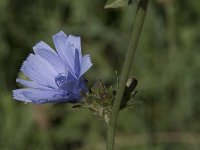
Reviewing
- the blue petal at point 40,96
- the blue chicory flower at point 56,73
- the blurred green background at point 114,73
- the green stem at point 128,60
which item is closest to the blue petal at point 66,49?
the blue chicory flower at point 56,73

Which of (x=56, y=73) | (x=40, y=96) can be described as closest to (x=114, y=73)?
(x=56, y=73)

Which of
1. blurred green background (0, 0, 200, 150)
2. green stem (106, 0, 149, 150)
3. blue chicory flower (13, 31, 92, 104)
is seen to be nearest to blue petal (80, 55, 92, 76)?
blue chicory flower (13, 31, 92, 104)

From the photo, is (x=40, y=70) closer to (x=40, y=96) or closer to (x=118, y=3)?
(x=40, y=96)

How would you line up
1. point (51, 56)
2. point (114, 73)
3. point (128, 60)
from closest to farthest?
point (128, 60) < point (51, 56) < point (114, 73)

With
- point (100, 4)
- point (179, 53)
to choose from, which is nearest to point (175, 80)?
point (179, 53)

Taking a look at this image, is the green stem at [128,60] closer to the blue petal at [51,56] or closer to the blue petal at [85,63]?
the blue petal at [85,63]

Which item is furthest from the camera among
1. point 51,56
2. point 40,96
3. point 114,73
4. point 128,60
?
point 114,73

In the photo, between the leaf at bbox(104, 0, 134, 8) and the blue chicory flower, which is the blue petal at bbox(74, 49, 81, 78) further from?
the leaf at bbox(104, 0, 134, 8)
